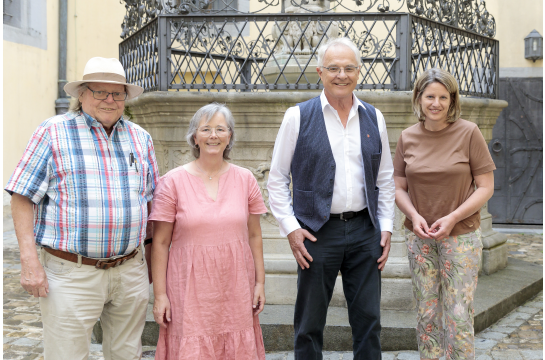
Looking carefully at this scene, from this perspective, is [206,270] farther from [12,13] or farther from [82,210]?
[12,13]

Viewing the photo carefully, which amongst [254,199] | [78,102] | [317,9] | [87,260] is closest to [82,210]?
[87,260]

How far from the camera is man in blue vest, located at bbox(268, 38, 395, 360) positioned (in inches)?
104

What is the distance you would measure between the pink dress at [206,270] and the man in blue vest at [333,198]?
26 cm

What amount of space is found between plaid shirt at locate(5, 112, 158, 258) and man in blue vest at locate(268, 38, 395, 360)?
0.69 metres

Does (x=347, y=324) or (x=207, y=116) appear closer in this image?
(x=207, y=116)

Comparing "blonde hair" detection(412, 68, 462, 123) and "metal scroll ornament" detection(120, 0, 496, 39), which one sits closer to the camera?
"blonde hair" detection(412, 68, 462, 123)

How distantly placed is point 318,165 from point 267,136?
1604mm

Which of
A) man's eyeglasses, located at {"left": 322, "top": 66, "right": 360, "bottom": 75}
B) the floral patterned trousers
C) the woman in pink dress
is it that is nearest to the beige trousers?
the woman in pink dress

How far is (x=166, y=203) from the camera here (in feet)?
8.41

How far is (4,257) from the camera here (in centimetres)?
689

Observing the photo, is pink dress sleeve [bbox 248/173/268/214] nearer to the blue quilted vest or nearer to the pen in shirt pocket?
the blue quilted vest

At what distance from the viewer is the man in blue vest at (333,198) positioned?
265 cm

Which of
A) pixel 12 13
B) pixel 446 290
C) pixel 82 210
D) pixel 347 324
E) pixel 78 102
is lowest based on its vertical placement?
pixel 347 324

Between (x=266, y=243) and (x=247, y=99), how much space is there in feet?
3.53
